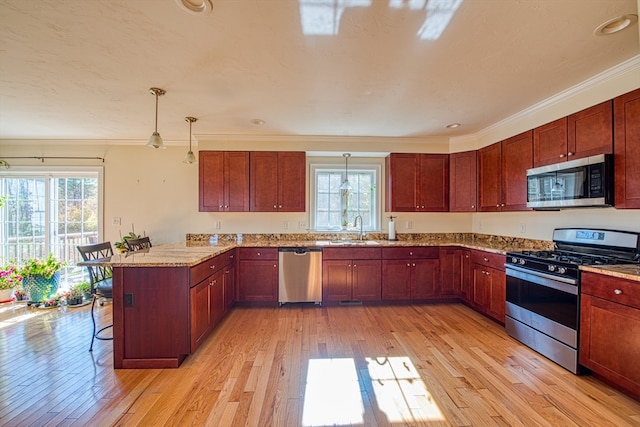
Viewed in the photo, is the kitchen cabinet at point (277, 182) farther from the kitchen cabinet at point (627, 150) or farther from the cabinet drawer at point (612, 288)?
the kitchen cabinet at point (627, 150)

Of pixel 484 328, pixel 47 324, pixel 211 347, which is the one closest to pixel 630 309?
pixel 484 328

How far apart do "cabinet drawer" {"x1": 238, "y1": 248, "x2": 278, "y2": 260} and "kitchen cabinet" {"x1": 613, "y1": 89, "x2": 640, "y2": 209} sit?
3.44 meters

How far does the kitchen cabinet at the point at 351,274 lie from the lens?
3.73 m

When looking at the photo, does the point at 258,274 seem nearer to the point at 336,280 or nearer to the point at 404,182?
the point at 336,280

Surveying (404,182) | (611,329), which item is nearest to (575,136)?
(611,329)

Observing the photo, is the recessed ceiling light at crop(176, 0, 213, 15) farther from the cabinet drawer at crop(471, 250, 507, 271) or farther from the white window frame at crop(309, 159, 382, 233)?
the cabinet drawer at crop(471, 250, 507, 271)

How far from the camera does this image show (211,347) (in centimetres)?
262

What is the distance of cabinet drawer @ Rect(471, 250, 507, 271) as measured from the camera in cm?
301

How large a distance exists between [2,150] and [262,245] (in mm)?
4407

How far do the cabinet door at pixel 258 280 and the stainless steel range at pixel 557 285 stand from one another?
275cm

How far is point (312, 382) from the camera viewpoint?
2.07m

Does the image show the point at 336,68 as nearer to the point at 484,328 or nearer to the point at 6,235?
the point at 484,328

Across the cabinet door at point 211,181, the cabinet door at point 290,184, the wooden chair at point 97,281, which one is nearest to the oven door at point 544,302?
the cabinet door at point 290,184

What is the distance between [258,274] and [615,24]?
154 inches
